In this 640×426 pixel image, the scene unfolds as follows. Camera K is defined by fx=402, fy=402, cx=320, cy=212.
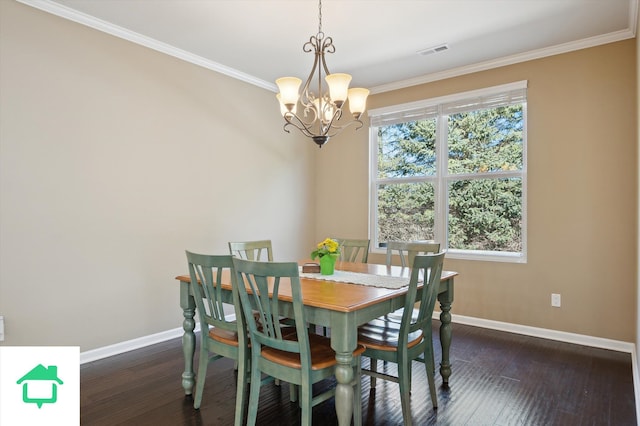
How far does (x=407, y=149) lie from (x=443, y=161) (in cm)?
47

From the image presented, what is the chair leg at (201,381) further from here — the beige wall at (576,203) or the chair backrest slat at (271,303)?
the beige wall at (576,203)

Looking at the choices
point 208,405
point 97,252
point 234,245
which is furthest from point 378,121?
point 208,405

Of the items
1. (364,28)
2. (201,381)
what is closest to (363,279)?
(201,381)

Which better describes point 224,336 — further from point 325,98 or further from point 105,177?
point 105,177

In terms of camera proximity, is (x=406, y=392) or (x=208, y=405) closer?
(x=406, y=392)

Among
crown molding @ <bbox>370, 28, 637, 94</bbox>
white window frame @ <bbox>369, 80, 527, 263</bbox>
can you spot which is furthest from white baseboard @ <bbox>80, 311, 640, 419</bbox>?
crown molding @ <bbox>370, 28, 637, 94</bbox>

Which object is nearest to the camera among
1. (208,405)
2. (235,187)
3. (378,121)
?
(208,405)

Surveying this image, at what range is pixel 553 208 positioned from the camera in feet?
12.2

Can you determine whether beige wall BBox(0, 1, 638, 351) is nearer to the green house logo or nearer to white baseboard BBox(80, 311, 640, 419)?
white baseboard BBox(80, 311, 640, 419)

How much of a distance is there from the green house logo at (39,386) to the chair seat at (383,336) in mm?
1495

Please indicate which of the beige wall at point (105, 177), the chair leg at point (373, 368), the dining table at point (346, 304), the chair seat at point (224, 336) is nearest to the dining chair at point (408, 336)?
the dining table at point (346, 304)

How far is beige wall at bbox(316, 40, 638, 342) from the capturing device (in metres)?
3.38

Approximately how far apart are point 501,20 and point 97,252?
12.1ft

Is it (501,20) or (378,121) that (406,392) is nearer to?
(501,20)
